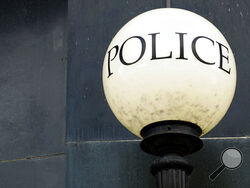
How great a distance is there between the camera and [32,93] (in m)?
3.59

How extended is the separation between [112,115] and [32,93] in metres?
0.68

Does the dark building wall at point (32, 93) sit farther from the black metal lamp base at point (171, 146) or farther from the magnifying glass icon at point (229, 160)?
the black metal lamp base at point (171, 146)

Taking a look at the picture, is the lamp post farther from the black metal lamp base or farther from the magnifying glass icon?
the magnifying glass icon

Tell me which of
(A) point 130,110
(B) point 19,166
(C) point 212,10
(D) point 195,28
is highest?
(C) point 212,10

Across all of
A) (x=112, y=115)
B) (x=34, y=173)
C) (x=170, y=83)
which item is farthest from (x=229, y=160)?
(x=34, y=173)

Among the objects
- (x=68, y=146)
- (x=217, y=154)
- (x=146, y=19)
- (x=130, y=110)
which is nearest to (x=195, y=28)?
(x=146, y=19)

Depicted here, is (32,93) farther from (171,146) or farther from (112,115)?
(171,146)

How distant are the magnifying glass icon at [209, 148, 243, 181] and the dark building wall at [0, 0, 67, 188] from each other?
2.58 ft

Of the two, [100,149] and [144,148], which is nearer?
[144,148]

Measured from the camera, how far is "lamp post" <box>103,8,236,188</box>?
86.7 inches

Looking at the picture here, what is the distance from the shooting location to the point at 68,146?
3.00m

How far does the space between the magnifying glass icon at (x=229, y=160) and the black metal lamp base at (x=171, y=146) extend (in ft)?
1.68

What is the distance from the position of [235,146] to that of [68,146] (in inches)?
26.6

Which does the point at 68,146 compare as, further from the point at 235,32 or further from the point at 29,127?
the point at 235,32
